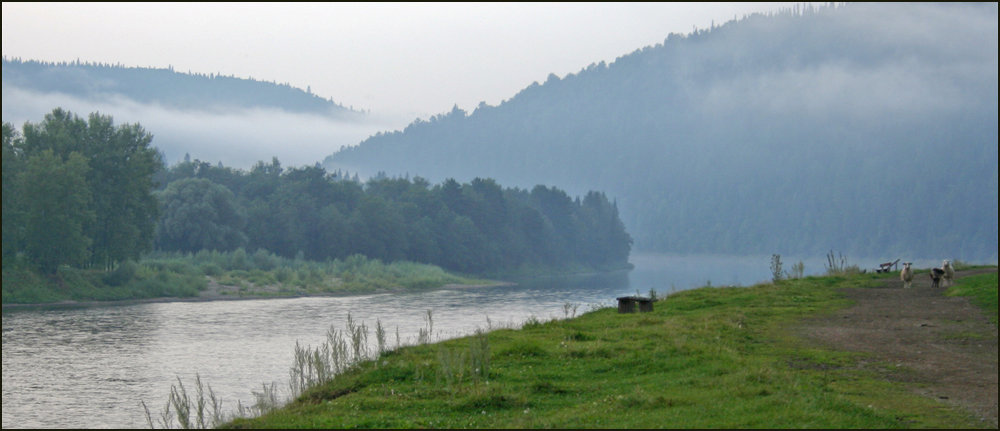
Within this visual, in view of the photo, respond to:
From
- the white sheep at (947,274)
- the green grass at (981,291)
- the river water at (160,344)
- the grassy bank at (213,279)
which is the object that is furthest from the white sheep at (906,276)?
the grassy bank at (213,279)

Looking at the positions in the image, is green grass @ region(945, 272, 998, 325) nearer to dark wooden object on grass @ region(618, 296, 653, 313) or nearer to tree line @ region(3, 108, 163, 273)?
dark wooden object on grass @ region(618, 296, 653, 313)

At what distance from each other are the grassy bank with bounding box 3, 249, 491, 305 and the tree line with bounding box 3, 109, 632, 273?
8.99ft

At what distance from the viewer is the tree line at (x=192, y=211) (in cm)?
8612

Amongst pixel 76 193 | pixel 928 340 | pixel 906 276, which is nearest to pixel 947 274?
pixel 906 276

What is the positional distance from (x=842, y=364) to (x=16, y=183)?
282 ft

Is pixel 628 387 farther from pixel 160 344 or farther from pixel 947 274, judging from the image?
pixel 160 344

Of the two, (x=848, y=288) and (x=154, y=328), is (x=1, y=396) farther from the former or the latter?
(x=848, y=288)

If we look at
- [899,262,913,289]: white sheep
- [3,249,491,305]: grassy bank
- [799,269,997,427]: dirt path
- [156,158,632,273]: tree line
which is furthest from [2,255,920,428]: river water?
[156,158,632,273]: tree line

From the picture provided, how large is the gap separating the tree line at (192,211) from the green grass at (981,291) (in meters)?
80.0

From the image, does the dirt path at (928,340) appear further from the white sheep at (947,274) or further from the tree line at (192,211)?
the tree line at (192,211)

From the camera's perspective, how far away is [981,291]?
38125 millimetres

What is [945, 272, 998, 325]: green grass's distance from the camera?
110ft

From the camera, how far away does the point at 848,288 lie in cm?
4747

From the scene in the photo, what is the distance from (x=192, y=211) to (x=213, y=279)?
21914 mm
